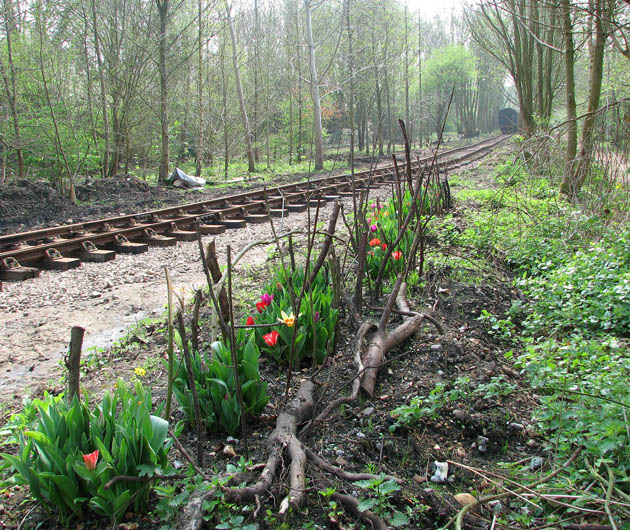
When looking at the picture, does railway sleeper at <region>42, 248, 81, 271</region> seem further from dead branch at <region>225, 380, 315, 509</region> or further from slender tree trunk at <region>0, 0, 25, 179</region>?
slender tree trunk at <region>0, 0, 25, 179</region>

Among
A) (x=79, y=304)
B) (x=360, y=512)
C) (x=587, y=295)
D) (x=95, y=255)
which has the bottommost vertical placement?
(x=360, y=512)

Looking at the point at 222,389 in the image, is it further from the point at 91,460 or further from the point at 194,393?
the point at 91,460

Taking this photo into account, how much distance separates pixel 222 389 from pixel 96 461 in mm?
702

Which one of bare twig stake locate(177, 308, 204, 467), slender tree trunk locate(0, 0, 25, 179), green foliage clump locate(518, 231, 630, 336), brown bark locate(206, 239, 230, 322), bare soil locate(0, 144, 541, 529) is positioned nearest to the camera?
bare twig stake locate(177, 308, 204, 467)

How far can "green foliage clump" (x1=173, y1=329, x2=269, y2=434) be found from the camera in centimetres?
241

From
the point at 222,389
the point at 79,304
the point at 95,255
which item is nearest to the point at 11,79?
the point at 95,255

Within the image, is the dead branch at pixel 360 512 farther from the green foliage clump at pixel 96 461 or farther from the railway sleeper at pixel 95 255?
the railway sleeper at pixel 95 255

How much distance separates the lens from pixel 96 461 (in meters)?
1.82

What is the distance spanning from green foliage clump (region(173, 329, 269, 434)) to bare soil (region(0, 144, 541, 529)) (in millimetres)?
119

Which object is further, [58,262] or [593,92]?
[593,92]

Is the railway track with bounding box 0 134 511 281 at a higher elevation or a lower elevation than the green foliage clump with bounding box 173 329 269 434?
higher

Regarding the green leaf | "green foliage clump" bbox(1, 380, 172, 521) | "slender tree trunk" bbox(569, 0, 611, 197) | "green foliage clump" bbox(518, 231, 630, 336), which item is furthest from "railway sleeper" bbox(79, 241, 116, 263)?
"slender tree trunk" bbox(569, 0, 611, 197)

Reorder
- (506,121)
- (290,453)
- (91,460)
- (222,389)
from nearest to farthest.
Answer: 1. (91,460)
2. (290,453)
3. (222,389)
4. (506,121)

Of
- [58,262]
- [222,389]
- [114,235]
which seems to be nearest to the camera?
[222,389]
